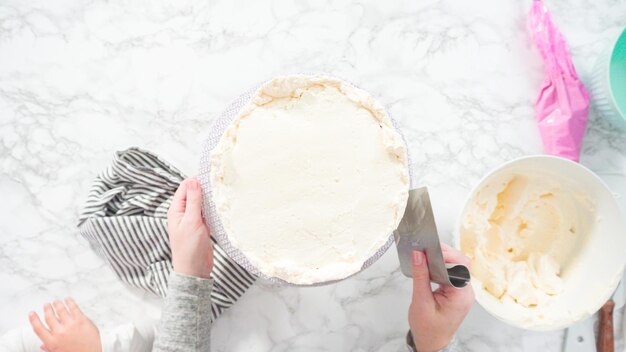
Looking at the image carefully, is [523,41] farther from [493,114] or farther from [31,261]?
[31,261]

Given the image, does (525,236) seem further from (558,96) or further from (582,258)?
(558,96)

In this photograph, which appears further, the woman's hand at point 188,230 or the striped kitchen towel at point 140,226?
the striped kitchen towel at point 140,226

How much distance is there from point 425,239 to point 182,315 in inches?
15.1

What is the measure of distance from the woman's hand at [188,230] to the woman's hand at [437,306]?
1.02ft

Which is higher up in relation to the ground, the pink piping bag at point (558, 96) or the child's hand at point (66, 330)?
the pink piping bag at point (558, 96)

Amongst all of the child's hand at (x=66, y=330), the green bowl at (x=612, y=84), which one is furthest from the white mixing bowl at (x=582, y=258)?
the child's hand at (x=66, y=330)

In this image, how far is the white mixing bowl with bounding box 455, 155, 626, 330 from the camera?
0.75 m

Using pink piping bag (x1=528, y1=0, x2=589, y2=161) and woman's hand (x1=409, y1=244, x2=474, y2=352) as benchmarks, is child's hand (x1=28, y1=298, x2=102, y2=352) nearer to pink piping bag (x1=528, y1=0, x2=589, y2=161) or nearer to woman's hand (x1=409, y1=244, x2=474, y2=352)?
woman's hand (x1=409, y1=244, x2=474, y2=352)

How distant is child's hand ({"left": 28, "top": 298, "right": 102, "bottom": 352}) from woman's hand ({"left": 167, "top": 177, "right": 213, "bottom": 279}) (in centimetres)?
21

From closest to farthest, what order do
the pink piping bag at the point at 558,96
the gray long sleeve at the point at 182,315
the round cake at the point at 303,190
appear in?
1. the round cake at the point at 303,190
2. the gray long sleeve at the point at 182,315
3. the pink piping bag at the point at 558,96

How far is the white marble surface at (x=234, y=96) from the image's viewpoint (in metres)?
0.84

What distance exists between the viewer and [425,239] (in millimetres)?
641

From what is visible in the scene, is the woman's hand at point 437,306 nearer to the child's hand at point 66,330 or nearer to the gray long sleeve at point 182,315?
the gray long sleeve at point 182,315

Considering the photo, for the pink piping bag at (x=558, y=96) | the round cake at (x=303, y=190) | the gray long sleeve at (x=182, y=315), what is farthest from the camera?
the pink piping bag at (x=558, y=96)
